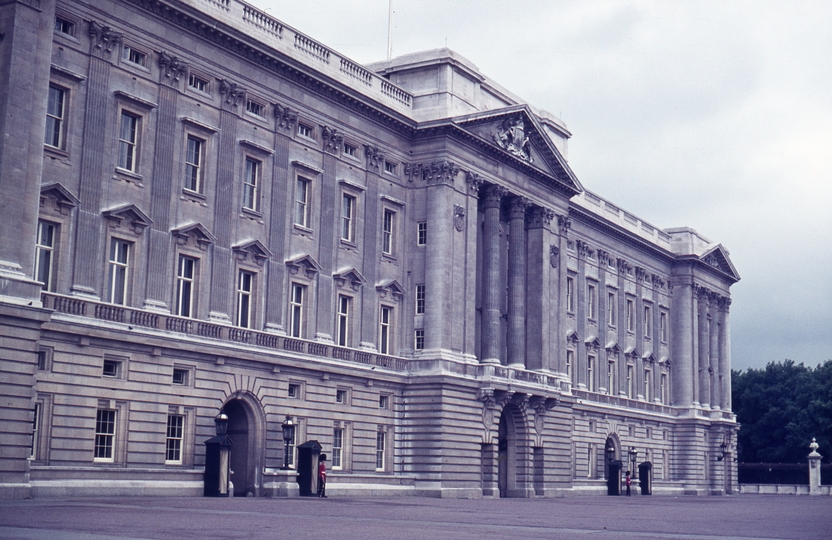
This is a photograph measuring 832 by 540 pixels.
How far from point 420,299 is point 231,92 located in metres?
17.7

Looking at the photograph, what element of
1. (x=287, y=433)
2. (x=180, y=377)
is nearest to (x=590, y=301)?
(x=287, y=433)

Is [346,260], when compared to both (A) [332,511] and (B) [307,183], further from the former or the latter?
(A) [332,511]

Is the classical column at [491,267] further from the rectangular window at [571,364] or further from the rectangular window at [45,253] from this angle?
the rectangular window at [45,253]

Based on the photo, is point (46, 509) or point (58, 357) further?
point (58, 357)

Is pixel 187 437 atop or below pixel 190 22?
below

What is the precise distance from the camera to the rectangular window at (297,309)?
179 feet

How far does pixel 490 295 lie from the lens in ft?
220

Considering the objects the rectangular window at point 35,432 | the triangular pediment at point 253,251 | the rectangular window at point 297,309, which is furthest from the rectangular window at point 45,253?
the rectangular window at point 297,309

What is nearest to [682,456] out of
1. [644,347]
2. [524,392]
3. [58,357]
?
[644,347]

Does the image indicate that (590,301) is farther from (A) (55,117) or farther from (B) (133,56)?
(A) (55,117)

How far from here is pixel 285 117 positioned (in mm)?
54594

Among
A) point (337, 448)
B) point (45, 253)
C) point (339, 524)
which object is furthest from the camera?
point (337, 448)

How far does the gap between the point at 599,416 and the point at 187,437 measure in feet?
159

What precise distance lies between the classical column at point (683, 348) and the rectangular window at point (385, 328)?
49.5 meters
